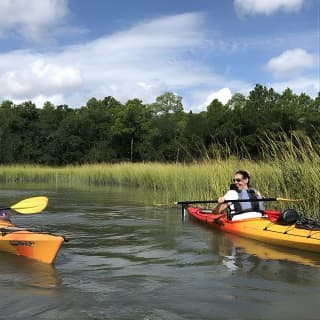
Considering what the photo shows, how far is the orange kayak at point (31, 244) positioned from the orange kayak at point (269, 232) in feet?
10.3

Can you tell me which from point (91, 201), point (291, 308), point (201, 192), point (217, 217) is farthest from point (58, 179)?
point (291, 308)

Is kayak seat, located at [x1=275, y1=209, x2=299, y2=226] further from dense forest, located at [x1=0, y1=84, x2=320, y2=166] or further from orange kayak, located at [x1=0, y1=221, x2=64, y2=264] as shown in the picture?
dense forest, located at [x1=0, y1=84, x2=320, y2=166]

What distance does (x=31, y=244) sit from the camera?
628 centimetres

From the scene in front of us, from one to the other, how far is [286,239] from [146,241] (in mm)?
2256

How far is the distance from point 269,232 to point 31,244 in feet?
11.3

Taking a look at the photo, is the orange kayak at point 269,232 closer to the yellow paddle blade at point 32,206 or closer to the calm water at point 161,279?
the calm water at point 161,279

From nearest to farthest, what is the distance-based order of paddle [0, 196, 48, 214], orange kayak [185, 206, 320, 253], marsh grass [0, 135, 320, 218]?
orange kayak [185, 206, 320, 253]
paddle [0, 196, 48, 214]
marsh grass [0, 135, 320, 218]

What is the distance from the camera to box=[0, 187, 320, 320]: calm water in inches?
176

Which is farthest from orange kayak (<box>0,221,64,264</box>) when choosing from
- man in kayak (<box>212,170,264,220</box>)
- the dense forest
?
the dense forest

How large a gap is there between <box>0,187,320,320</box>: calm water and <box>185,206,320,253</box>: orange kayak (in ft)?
0.46

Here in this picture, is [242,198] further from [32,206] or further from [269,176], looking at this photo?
[32,206]

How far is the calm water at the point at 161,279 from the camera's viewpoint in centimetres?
447

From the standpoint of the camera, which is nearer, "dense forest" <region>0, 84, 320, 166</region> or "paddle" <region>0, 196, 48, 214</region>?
"paddle" <region>0, 196, 48, 214</region>

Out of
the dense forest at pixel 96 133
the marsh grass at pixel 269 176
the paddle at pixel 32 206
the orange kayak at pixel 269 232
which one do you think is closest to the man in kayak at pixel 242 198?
the orange kayak at pixel 269 232
